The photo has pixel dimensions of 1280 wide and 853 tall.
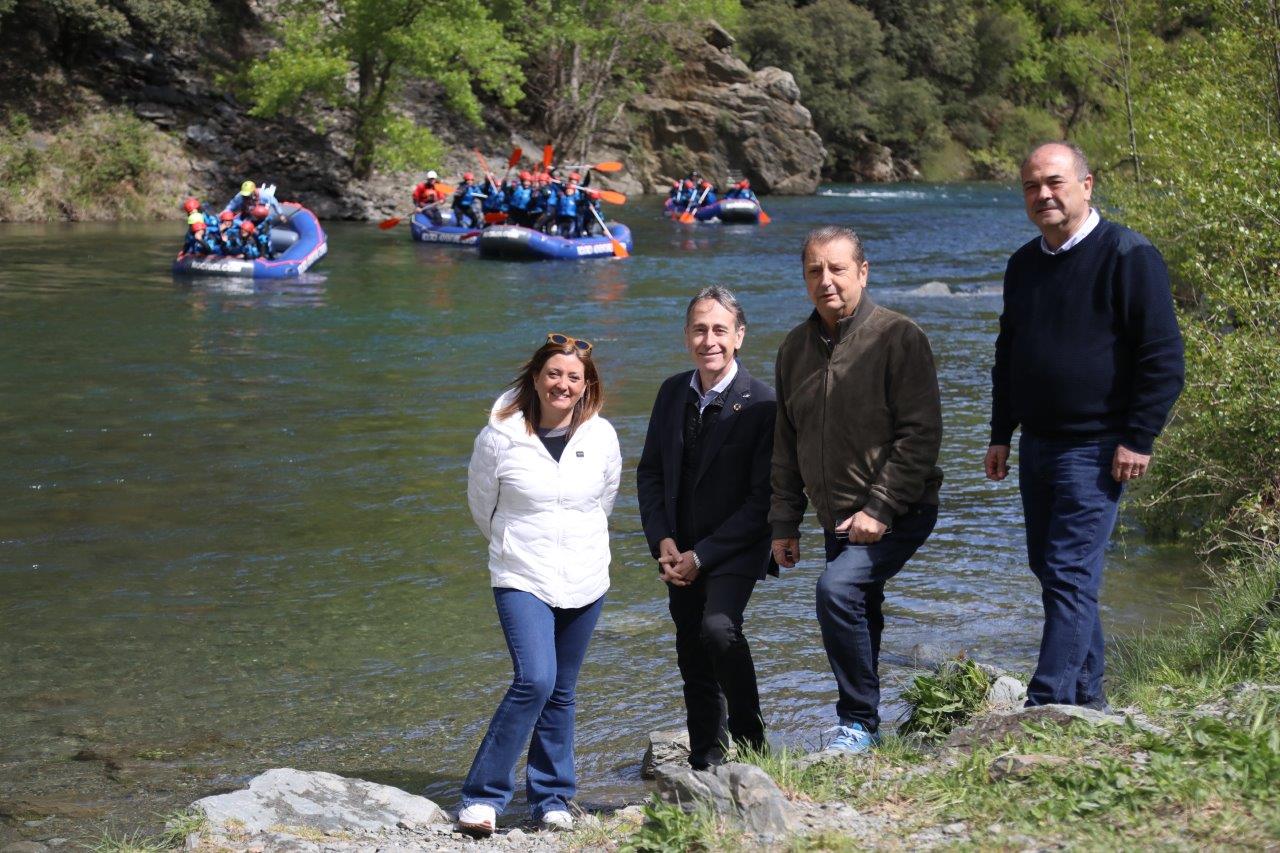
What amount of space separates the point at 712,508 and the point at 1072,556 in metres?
1.11

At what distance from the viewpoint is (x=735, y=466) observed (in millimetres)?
4555

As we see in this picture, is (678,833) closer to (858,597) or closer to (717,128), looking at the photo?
(858,597)

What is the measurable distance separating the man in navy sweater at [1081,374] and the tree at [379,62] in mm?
30618

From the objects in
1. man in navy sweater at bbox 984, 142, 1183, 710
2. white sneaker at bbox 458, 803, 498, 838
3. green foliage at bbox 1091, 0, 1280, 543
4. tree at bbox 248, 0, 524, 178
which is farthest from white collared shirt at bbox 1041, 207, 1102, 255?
tree at bbox 248, 0, 524, 178

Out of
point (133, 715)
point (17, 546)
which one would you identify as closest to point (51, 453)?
point (17, 546)

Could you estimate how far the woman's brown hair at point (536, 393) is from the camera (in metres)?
4.42

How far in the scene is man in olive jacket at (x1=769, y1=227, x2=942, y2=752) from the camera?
430cm

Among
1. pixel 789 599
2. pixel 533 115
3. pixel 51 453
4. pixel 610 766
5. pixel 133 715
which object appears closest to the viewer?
pixel 610 766

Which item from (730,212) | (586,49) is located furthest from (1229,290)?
(586,49)

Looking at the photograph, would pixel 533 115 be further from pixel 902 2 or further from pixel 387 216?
pixel 902 2

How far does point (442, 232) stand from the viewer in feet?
92.8

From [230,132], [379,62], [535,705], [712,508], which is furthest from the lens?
[379,62]

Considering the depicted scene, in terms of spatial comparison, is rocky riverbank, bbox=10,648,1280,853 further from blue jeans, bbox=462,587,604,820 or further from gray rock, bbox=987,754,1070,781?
blue jeans, bbox=462,587,604,820

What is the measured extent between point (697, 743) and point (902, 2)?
6152cm
